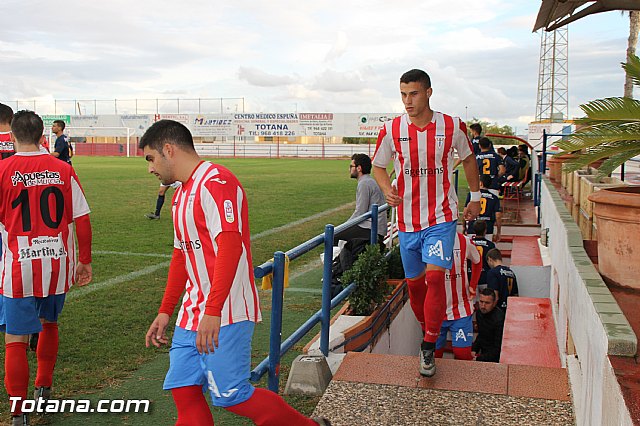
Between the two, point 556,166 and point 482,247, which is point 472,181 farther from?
point 556,166

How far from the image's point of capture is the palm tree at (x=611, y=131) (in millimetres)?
4211

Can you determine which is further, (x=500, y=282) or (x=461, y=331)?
(x=500, y=282)

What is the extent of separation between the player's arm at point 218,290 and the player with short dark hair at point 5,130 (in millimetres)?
4234

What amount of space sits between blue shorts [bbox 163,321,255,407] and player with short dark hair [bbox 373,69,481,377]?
192 cm

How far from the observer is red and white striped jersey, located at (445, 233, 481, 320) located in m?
6.05

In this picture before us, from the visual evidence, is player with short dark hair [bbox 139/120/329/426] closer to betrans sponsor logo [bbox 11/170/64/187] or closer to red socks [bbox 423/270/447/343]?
betrans sponsor logo [bbox 11/170/64/187]

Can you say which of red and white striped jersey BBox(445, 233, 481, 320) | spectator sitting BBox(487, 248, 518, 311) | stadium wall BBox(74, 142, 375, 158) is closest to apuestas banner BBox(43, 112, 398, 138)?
stadium wall BBox(74, 142, 375, 158)

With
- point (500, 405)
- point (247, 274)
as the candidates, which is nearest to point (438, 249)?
point (500, 405)

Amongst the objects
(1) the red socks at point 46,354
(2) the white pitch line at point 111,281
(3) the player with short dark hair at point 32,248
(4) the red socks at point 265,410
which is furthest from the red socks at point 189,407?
(2) the white pitch line at point 111,281

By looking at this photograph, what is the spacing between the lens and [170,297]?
3.37 meters

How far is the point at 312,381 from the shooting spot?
4.52m

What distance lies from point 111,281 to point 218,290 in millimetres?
5752

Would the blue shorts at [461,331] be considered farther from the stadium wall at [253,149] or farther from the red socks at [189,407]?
the stadium wall at [253,149]

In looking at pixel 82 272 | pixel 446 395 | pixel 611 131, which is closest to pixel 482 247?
pixel 611 131
